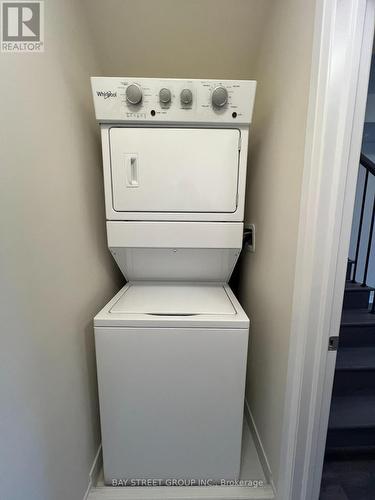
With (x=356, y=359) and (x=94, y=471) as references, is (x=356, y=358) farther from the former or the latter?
(x=94, y=471)

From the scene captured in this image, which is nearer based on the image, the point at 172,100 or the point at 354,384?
the point at 172,100

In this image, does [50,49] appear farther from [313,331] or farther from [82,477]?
[82,477]

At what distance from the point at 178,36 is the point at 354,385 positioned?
2.75 m

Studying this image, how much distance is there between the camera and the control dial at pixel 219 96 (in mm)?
1070

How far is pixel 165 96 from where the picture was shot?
3.54 ft

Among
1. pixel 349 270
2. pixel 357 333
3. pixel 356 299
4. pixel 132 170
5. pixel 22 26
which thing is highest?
pixel 22 26

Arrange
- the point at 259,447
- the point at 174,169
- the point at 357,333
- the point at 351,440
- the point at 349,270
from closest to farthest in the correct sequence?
1. the point at 174,169
2. the point at 259,447
3. the point at 351,440
4. the point at 357,333
5. the point at 349,270

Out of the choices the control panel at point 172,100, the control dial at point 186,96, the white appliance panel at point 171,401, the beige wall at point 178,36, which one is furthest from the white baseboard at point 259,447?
the beige wall at point 178,36

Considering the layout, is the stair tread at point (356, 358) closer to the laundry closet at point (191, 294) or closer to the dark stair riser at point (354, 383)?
the dark stair riser at point (354, 383)

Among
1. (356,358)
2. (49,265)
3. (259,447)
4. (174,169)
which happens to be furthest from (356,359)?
(49,265)

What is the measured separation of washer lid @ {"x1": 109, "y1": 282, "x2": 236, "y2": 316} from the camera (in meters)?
1.11

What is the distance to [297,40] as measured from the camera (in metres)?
0.94

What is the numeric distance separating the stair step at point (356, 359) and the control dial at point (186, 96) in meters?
2.04

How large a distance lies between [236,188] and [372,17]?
73cm
